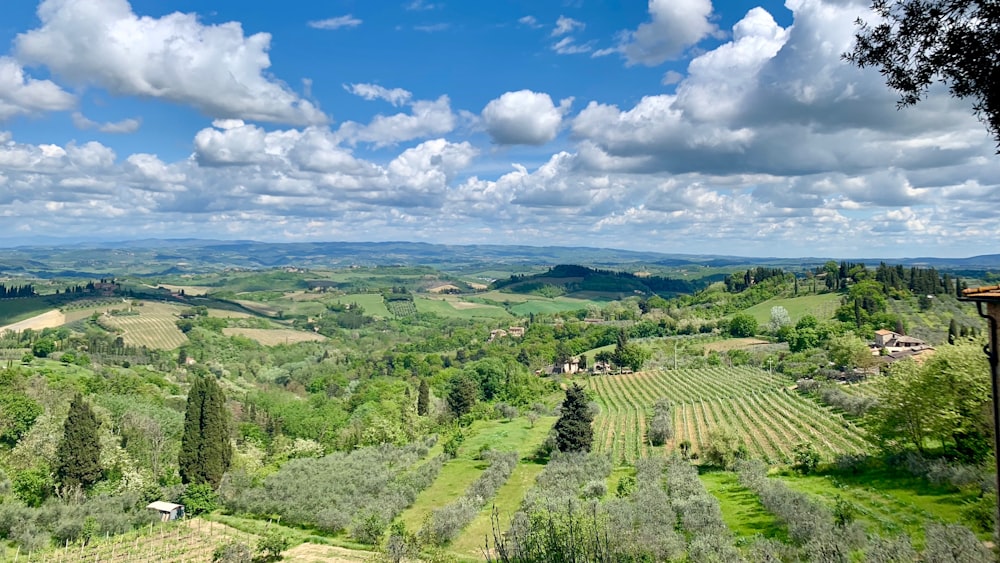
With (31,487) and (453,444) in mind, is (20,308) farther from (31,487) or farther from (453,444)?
(453,444)

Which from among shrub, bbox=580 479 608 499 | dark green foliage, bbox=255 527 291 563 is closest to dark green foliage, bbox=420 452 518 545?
shrub, bbox=580 479 608 499

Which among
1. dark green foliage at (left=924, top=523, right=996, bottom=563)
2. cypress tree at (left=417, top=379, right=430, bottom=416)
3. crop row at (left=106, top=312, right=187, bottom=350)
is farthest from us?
crop row at (left=106, top=312, right=187, bottom=350)

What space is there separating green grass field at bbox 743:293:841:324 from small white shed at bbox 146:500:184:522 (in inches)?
4573

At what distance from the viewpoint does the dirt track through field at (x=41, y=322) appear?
135m

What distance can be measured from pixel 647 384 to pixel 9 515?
74215 mm

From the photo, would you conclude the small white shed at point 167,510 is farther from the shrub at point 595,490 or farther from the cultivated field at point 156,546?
the shrub at point 595,490

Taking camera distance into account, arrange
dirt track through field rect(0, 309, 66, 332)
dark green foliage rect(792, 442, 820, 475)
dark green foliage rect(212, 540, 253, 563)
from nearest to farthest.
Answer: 1. dark green foliage rect(212, 540, 253, 563)
2. dark green foliage rect(792, 442, 820, 475)
3. dirt track through field rect(0, 309, 66, 332)

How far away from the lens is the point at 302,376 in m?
120

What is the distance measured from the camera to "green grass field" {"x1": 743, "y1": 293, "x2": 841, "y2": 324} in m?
120

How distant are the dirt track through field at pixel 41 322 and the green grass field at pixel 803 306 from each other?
16919 cm

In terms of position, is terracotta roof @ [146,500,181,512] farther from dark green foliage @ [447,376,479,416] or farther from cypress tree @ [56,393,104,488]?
dark green foliage @ [447,376,479,416]

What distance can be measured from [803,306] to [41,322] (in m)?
183

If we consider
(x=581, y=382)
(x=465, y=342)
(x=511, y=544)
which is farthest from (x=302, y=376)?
(x=511, y=544)

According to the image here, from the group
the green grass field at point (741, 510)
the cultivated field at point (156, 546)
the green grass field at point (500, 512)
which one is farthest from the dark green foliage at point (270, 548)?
the green grass field at point (741, 510)
